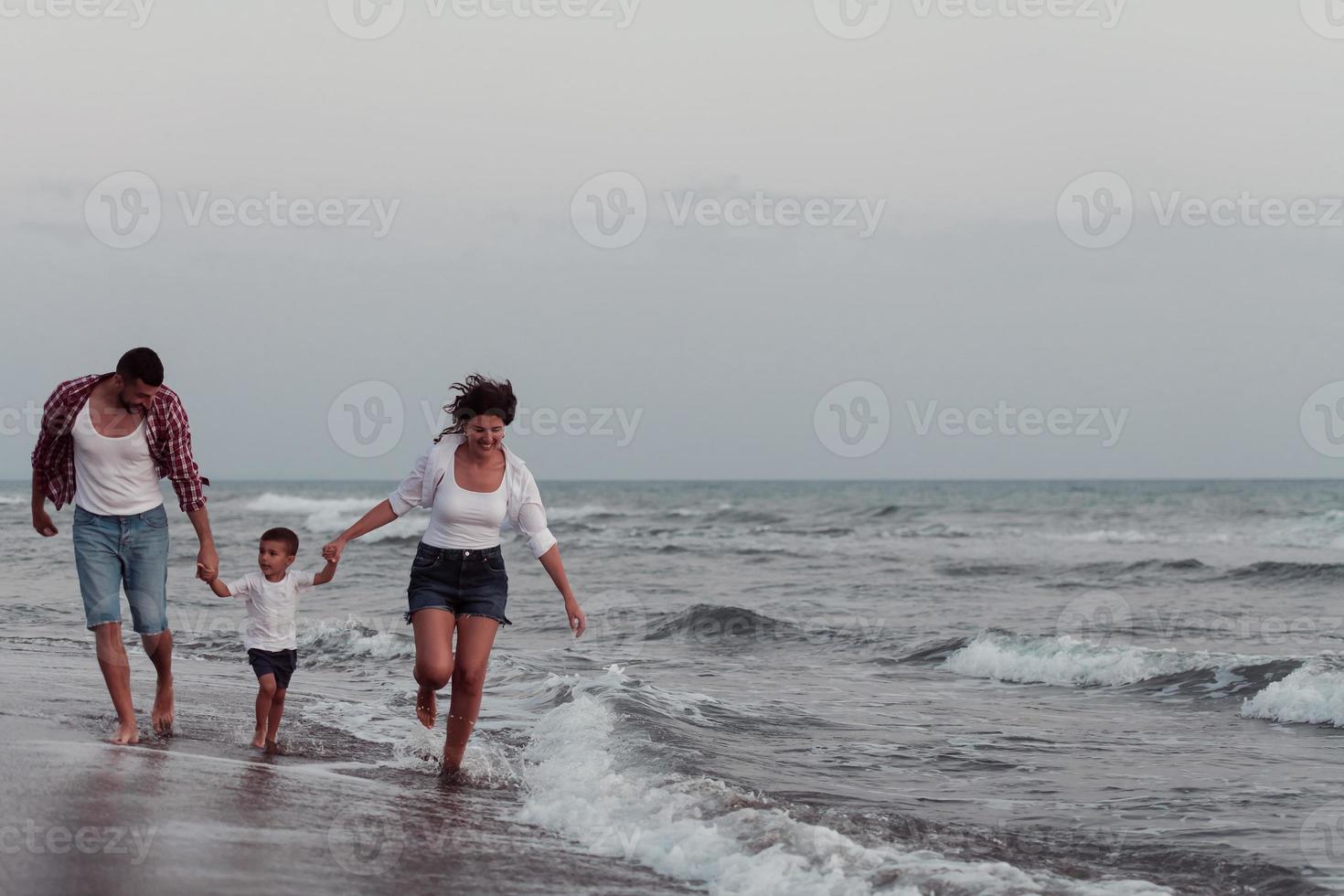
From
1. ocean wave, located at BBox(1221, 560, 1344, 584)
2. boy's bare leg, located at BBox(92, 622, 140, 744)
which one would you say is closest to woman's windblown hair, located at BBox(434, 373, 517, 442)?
boy's bare leg, located at BBox(92, 622, 140, 744)

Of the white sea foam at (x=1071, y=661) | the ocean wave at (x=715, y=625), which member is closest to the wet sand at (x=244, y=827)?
the white sea foam at (x=1071, y=661)

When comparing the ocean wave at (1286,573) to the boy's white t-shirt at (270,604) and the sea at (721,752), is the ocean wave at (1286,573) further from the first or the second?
the boy's white t-shirt at (270,604)

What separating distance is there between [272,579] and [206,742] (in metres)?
0.92

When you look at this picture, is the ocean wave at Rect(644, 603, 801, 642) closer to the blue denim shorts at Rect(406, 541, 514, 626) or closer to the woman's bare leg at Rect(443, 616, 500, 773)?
the woman's bare leg at Rect(443, 616, 500, 773)

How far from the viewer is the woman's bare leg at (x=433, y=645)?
5.75 meters

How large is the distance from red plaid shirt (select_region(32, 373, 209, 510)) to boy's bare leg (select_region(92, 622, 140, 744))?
635 millimetres

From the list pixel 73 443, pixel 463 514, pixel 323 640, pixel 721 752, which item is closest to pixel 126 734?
pixel 73 443

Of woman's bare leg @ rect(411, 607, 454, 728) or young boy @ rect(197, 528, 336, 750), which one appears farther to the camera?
young boy @ rect(197, 528, 336, 750)

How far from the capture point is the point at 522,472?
590cm

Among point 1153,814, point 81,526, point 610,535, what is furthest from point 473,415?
point 610,535

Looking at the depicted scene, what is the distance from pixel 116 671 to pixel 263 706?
0.77 metres

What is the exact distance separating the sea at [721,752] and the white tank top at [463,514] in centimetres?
114

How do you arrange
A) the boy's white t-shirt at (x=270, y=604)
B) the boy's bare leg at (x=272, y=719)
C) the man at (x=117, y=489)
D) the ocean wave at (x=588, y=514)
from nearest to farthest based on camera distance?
1. the man at (x=117, y=489)
2. the boy's white t-shirt at (x=270, y=604)
3. the boy's bare leg at (x=272, y=719)
4. the ocean wave at (x=588, y=514)

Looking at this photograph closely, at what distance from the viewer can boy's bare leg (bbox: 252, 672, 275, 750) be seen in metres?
6.18
